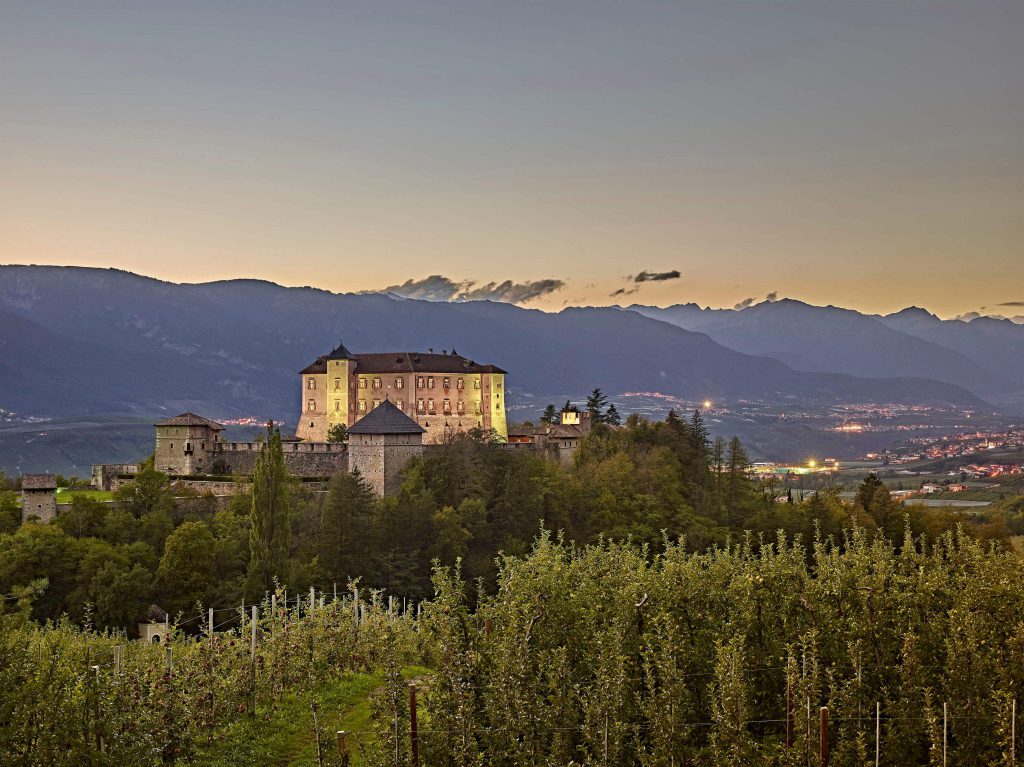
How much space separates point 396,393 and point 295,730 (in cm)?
5680

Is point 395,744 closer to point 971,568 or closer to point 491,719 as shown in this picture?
point 491,719

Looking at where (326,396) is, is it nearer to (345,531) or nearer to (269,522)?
(345,531)

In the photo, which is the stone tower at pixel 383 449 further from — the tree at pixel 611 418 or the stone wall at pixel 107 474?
the tree at pixel 611 418

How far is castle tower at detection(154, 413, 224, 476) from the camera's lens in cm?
6194

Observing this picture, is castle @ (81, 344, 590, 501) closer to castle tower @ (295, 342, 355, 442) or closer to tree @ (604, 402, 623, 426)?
castle tower @ (295, 342, 355, 442)

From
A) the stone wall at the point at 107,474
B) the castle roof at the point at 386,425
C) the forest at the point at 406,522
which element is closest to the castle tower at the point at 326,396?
the forest at the point at 406,522

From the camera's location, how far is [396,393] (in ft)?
262

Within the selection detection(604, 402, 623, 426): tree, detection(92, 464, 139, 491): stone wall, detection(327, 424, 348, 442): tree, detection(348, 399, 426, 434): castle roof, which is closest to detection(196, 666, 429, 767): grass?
detection(348, 399, 426, 434): castle roof

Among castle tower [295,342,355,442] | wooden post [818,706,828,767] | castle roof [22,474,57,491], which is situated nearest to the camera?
wooden post [818,706,828,767]

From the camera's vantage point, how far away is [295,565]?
4684cm

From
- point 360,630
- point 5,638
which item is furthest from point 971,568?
point 5,638

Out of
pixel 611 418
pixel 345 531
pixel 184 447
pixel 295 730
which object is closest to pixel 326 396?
pixel 184 447

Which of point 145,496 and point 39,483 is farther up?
point 39,483

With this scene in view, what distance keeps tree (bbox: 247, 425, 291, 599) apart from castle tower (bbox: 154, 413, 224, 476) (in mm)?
17663
